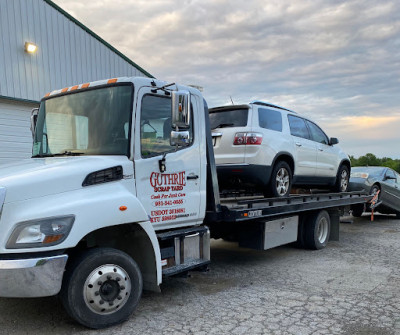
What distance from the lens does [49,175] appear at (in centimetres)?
344

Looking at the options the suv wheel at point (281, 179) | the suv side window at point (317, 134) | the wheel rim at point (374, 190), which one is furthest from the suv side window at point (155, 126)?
the wheel rim at point (374, 190)

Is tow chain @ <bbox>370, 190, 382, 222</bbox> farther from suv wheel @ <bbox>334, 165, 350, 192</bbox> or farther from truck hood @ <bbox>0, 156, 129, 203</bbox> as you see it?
truck hood @ <bbox>0, 156, 129, 203</bbox>

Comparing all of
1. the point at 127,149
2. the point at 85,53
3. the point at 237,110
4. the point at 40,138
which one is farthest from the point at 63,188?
the point at 85,53

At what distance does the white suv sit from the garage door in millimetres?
6483

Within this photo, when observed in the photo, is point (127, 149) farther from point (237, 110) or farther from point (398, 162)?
point (398, 162)

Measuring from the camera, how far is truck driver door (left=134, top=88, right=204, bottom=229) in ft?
13.3

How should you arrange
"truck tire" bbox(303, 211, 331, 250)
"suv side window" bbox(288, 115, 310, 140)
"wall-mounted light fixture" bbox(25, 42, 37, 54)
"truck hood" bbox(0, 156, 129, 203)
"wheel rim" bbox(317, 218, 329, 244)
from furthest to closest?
"wall-mounted light fixture" bbox(25, 42, 37, 54)
"wheel rim" bbox(317, 218, 329, 244)
"truck tire" bbox(303, 211, 331, 250)
"suv side window" bbox(288, 115, 310, 140)
"truck hood" bbox(0, 156, 129, 203)

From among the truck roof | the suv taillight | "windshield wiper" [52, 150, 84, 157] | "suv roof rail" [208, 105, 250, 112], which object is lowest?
"windshield wiper" [52, 150, 84, 157]

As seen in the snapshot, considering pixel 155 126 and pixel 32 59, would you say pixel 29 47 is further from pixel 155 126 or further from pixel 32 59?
pixel 155 126

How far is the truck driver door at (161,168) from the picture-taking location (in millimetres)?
4059

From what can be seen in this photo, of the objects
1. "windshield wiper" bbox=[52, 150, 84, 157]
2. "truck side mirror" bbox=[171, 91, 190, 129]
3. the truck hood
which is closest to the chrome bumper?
the truck hood

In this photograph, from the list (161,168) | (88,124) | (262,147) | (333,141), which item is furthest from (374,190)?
(88,124)

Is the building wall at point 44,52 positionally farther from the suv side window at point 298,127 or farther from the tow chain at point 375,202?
the tow chain at point 375,202

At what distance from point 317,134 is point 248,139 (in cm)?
257
